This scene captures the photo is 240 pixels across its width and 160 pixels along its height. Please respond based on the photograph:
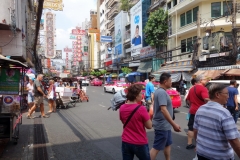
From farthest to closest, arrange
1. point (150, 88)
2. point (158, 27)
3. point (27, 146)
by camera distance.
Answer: point (158, 27) → point (150, 88) → point (27, 146)

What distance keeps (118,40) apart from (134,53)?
1210 centimetres

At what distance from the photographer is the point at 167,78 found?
395 cm

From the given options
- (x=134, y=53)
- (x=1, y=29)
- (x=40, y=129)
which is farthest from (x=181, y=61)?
(x=40, y=129)

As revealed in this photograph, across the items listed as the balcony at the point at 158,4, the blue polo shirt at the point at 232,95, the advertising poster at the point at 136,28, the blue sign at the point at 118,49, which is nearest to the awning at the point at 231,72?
the blue polo shirt at the point at 232,95

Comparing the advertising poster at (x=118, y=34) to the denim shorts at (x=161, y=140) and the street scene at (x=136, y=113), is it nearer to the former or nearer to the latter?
the street scene at (x=136, y=113)

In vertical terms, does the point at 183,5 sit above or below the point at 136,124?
above

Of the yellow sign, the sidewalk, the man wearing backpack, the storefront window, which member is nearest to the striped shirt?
the man wearing backpack

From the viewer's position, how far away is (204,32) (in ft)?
74.5

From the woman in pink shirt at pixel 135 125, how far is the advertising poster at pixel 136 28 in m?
33.9

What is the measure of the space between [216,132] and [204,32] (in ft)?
72.6

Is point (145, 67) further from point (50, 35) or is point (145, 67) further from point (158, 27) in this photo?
point (50, 35)

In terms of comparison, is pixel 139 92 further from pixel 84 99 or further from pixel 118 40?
pixel 118 40

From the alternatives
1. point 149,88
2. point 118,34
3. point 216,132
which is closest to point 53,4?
point 149,88

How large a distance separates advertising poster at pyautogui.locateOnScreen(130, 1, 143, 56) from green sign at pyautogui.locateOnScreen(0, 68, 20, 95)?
31073 mm
